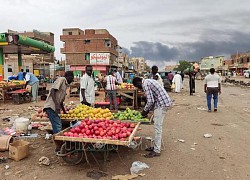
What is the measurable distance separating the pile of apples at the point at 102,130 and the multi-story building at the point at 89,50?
157 ft

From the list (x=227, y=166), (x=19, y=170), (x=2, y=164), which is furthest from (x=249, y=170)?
(x=2, y=164)

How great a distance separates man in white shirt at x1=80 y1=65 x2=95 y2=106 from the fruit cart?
303 cm

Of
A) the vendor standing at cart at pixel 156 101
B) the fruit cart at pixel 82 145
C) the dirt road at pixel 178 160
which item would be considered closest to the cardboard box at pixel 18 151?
the dirt road at pixel 178 160

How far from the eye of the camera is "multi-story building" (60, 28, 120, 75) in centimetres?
5334

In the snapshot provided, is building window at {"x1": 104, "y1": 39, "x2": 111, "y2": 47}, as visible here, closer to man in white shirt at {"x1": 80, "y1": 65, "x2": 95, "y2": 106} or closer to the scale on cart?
the scale on cart

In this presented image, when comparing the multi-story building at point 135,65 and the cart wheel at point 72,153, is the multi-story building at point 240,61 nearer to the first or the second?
the multi-story building at point 135,65

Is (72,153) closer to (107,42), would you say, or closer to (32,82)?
(32,82)

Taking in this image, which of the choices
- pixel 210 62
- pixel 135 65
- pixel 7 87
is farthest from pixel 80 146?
pixel 210 62

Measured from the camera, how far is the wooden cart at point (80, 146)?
4.50 meters

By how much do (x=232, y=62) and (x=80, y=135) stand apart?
10485 cm

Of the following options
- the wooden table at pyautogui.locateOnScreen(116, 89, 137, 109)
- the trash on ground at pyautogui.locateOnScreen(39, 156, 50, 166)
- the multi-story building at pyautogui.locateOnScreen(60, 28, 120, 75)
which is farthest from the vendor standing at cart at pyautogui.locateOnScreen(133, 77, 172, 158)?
the multi-story building at pyautogui.locateOnScreen(60, 28, 120, 75)

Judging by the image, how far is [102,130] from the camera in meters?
5.00

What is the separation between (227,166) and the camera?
16.7 feet

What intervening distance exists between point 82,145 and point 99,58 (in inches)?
1951
